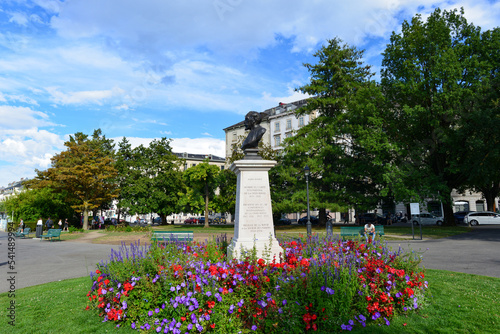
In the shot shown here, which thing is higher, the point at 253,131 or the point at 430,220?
the point at 253,131

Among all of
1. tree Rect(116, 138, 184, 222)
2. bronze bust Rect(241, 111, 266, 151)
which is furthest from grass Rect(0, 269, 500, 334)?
tree Rect(116, 138, 184, 222)

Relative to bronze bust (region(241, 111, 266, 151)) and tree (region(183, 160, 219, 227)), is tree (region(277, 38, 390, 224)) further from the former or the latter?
bronze bust (region(241, 111, 266, 151))

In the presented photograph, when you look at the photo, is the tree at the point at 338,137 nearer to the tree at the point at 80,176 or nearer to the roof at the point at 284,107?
the tree at the point at 80,176

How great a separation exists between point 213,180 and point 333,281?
4066 cm

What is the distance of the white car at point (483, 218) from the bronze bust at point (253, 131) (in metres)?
37.4

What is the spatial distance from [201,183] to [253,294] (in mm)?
40372

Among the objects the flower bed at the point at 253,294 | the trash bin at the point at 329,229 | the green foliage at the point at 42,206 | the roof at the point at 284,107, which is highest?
the roof at the point at 284,107

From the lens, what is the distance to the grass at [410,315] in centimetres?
505

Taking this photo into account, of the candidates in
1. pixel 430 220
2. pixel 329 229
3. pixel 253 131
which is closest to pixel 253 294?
pixel 253 131

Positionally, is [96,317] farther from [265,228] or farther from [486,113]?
[486,113]

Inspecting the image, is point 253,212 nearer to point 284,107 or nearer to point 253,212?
point 253,212

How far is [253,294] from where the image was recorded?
5.43 meters

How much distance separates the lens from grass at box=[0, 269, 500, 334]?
16.6 ft

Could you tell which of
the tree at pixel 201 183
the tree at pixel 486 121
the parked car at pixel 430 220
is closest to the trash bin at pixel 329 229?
the tree at pixel 486 121
